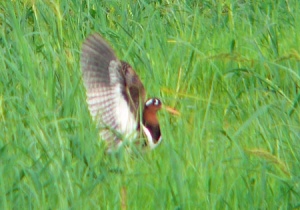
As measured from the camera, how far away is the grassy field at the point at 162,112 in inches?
132

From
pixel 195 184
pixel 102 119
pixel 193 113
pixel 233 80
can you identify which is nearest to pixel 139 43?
pixel 233 80

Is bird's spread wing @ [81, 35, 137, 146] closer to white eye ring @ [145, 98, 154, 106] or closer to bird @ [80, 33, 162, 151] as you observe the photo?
bird @ [80, 33, 162, 151]

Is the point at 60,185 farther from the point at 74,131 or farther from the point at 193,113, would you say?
the point at 193,113

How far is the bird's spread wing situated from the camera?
3998mm

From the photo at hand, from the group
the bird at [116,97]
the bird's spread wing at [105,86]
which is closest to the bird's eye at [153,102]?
the bird at [116,97]

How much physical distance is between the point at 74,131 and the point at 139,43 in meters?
1.40

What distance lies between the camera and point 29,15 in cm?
538

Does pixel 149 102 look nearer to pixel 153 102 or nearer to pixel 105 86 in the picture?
pixel 153 102

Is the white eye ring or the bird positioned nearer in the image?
the bird

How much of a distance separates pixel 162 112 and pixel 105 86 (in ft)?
1.08

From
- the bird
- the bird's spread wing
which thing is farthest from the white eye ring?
the bird's spread wing

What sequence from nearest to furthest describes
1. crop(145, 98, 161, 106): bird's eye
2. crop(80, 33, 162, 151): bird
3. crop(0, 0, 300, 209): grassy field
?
crop(0, 0, 300, 209): grassy field
crop(80, 33, 162, 151): bird
crop(145, 98, 161, 106): bird's eye

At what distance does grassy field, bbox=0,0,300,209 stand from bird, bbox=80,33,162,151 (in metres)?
0.07

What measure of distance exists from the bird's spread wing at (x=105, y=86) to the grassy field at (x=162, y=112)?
8 cm
